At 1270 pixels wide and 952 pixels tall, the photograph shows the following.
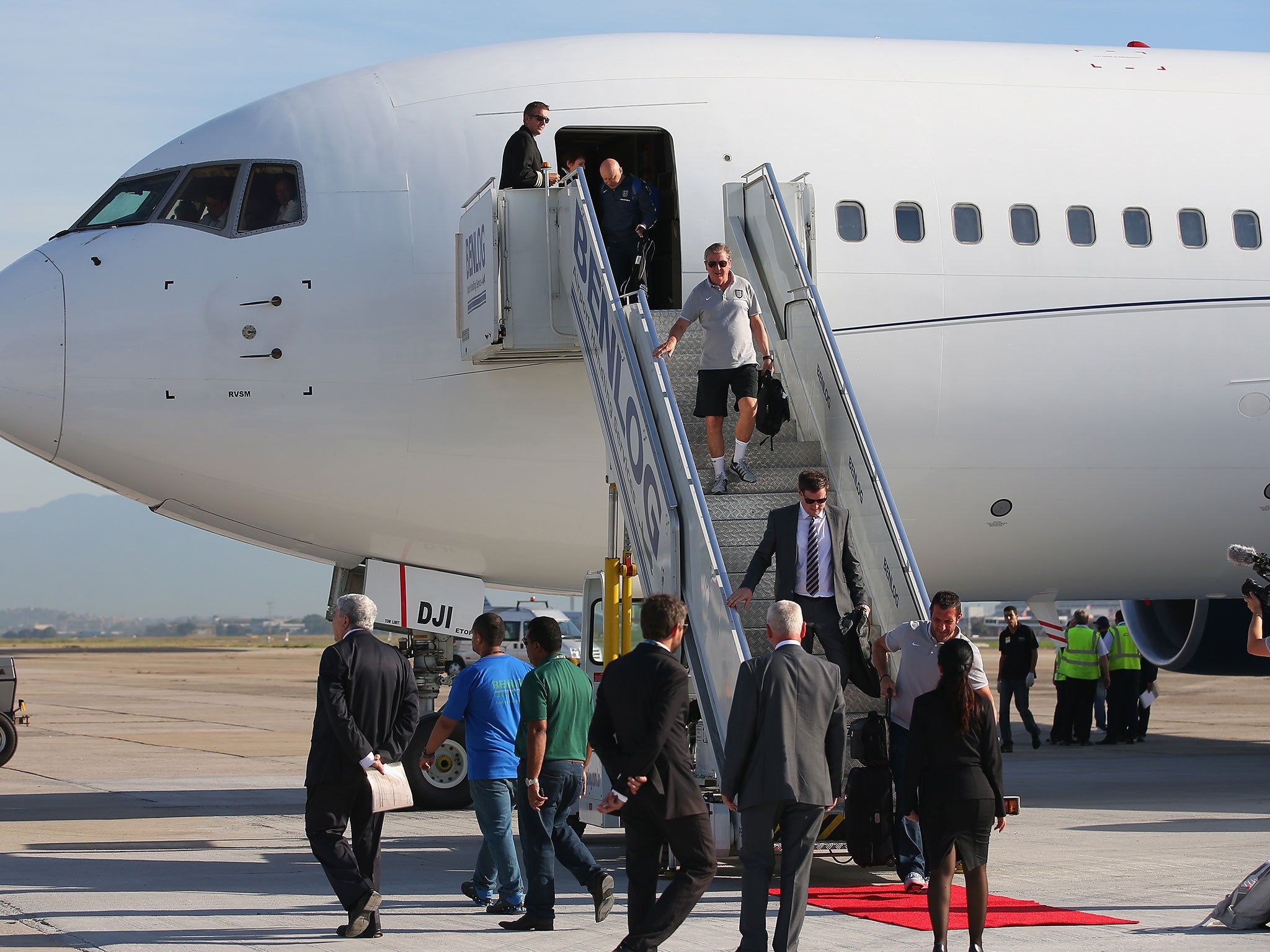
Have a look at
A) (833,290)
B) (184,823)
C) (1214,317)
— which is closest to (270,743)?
(184,823)

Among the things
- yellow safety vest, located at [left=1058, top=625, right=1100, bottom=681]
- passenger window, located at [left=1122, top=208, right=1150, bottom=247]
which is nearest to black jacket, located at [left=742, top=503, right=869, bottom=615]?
passenger window, located at [left=1122, top=208, right=1150, bottom=247]

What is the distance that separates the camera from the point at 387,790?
6684mm

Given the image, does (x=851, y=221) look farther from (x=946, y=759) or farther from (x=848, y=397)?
(x=946, y=759)

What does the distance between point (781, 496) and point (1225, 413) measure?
382cm

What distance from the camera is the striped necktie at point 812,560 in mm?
7695

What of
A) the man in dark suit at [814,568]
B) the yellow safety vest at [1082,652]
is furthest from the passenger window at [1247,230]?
the yellow safety vest at [1082,652]

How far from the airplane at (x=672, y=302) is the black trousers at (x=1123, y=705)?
8.15m

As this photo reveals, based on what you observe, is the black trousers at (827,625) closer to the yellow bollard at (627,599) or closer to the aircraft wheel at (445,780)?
the yellow bollard at (627,599)

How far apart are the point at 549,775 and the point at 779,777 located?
164 cm

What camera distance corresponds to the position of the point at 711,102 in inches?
402

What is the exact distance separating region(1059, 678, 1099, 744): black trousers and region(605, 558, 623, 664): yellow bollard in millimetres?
11199

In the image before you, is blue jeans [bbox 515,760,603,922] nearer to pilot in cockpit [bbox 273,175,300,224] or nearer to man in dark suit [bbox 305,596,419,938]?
man in dark suit [bbox 305,596,419,938]

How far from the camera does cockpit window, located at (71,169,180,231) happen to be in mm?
10109

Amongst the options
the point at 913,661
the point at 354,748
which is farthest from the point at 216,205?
the point at 913,661
